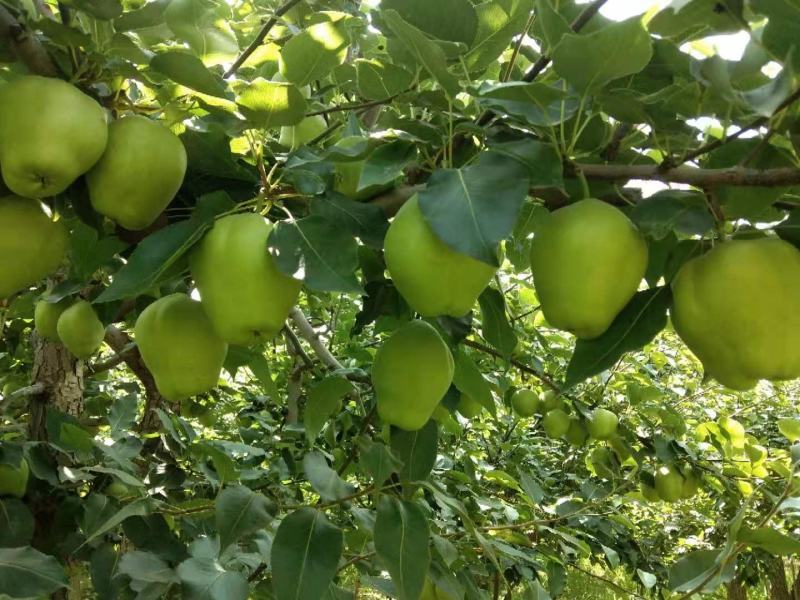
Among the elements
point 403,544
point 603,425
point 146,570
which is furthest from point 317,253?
point 603,425

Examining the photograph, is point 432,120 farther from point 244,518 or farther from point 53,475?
point 53,475

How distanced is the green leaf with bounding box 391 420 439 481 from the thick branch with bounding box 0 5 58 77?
0.75 m

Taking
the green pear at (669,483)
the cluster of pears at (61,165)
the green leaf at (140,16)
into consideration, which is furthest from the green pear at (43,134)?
the green pear at (669,483)

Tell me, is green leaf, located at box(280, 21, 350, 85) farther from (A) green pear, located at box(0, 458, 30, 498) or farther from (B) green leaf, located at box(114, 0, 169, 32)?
(A) green pear, located at box(0, 458, 30, 498)

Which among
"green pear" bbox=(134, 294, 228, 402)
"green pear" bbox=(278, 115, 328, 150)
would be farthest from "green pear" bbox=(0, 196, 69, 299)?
"green pear" bbox=(278, 115, 328, 150)

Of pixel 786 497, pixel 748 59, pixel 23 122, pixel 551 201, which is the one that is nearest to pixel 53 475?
pixel 23 122

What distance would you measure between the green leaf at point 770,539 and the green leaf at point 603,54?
896 millimetres

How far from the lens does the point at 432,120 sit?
3.20 feet

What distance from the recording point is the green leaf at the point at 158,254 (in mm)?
692

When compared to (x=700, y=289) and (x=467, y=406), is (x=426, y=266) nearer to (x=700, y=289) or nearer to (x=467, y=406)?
(x=700, y=289)

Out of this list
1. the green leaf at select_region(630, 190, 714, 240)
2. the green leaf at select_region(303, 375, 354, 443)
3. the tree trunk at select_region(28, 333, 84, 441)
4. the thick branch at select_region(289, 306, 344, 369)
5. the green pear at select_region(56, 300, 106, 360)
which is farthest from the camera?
the tree trunk at select_region(28, 333, 84, 441)

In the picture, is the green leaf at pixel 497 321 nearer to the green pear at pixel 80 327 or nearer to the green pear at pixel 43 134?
the green pear at pixel 43 134

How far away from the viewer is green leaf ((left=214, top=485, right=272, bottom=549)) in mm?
1121

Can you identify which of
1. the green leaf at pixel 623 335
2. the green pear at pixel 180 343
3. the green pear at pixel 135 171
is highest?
the green pear at pixel 135 171
